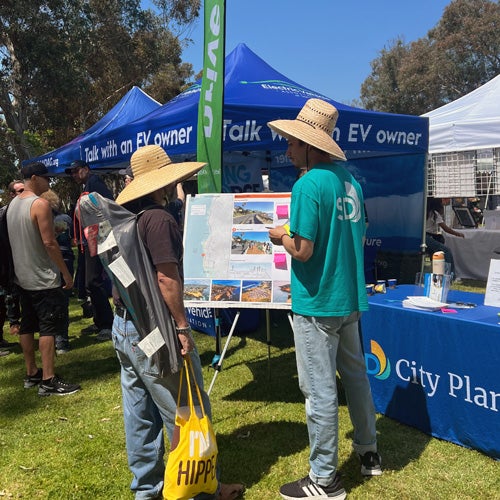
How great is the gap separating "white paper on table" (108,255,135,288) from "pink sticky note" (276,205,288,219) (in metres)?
1.77

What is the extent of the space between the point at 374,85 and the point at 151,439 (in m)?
43.4

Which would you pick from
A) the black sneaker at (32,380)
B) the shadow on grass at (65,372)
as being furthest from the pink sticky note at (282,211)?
the black sneaker at (32,380)

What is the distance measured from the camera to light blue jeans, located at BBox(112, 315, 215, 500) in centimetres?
212

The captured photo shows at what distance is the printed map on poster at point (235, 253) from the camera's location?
3.38 m

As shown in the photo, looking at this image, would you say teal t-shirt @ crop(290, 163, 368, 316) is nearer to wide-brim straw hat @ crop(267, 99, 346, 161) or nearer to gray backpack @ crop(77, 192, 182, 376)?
wide-brim straw hat @ crop(267, 99, 346, 161)

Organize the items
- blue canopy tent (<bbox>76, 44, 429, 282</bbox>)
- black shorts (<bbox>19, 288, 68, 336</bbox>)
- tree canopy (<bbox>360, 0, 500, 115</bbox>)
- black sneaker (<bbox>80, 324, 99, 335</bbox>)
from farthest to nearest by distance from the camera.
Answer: tree canopy (<bbox>360, 0, 500, 115</bbox>), black sneaker (<bbox>80, 324, 99, 335</bbox>), blue canopy tent (<bbox>76, 44, 429, 282</bbox>), black shorts (<bbox>19, 288, 68, 336</bbox>)

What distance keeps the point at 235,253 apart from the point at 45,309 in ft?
5.29

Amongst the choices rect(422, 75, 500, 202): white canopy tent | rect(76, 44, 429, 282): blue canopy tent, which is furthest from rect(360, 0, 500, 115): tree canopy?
rect(76, 44, 429, 282): blue canopy tent

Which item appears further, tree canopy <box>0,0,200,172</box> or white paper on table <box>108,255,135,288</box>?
tree canopy <box>0,0,200,172</box>

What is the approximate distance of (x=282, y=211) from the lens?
3.56 metres

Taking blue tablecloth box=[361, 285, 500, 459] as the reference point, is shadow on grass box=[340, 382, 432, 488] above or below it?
below

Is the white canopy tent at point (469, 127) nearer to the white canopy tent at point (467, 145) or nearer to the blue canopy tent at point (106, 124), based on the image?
the white canopy tent at point (467, 145)

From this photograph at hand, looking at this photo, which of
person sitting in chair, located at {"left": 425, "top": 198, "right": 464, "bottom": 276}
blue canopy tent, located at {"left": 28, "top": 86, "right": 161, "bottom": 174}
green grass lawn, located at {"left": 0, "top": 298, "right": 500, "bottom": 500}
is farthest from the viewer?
blue canopy tent, located at {"left": 28, "top": 86, "right": 161, "bottom": 174}

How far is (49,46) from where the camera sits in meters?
17.1
